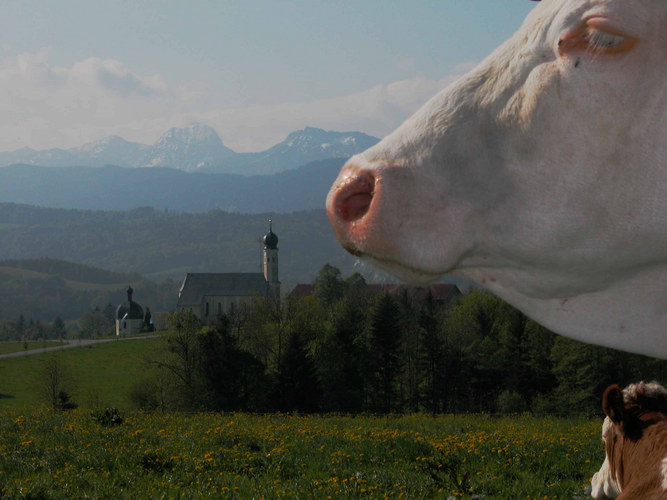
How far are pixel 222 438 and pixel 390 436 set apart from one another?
339cm

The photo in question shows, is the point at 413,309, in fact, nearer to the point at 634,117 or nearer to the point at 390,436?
the point at 390,436

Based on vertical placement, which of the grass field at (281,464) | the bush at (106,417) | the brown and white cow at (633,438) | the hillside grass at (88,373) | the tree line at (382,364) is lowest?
the hillside grass at (88,373)

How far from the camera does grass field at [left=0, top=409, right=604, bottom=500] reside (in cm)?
797

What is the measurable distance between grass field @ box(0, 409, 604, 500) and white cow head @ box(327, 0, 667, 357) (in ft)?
20.9

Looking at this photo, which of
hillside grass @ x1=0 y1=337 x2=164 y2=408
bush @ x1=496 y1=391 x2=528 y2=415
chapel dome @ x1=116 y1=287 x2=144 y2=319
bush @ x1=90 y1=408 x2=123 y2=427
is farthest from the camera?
chapel dome @ x1=116 y1=287 x2=144 y2=319

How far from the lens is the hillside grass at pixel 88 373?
2672 inches

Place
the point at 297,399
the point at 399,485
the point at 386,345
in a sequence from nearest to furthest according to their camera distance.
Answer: the point at 399,485, the point at 297,399, the point at 386,345

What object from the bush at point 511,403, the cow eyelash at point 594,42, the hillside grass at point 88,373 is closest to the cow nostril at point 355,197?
the cow eyelash at point 594,42

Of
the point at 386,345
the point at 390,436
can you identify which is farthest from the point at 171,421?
the point at 386,345

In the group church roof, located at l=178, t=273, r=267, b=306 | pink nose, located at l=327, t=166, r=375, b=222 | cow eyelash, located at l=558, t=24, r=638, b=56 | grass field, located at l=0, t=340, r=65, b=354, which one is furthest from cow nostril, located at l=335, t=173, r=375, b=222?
church roof, located at l=178, t=273, r=267, b=306

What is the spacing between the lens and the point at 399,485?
8.25 meters

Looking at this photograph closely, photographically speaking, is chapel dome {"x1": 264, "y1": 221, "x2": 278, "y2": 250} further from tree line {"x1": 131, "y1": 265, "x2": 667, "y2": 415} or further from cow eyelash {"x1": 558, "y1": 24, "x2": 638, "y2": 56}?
cow eyelash {"x1": 558, "y1": 24, "x2": 638, "y2": 56}

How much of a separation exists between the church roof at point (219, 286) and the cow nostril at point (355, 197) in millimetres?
162447

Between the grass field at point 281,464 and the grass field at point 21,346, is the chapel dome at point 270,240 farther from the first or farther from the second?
the grass field at point 281,464
